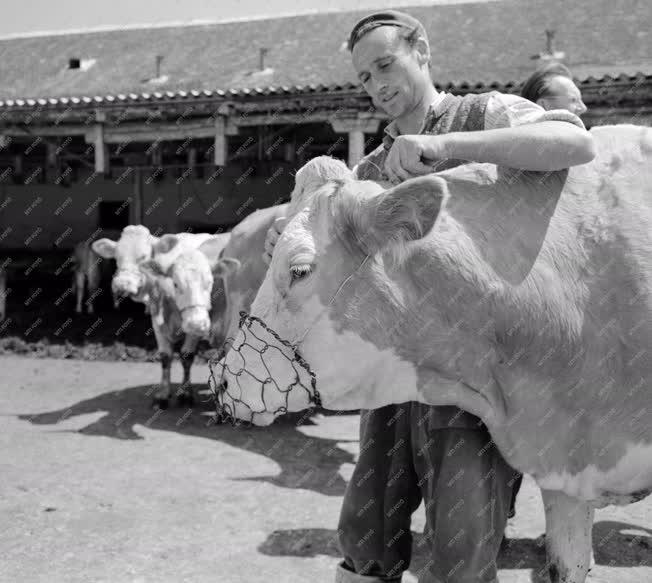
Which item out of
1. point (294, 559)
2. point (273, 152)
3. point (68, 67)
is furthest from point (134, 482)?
point (68, 67)

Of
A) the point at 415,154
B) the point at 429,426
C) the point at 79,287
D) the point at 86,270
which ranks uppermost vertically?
the point at 415,154

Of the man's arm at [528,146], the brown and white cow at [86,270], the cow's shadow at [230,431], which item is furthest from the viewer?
the brown and white cow at [86,270]

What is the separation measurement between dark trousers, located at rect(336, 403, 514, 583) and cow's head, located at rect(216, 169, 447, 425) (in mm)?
258

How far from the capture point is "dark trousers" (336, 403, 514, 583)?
5.57 ft

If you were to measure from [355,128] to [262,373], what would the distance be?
865 centimetres

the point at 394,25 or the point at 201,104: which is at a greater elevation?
the point at 201,104

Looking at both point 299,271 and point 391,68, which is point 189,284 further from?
point 299,271

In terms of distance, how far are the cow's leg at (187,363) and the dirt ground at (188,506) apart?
0.37 m

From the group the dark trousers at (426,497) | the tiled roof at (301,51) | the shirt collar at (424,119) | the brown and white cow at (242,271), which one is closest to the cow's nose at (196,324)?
the brown and white cow at (242,271)

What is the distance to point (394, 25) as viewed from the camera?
5.87ft

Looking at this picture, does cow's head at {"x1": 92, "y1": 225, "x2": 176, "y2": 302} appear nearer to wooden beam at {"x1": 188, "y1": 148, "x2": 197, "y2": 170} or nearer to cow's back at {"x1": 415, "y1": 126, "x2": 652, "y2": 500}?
cow's back at {"x1": 415, "y1": 126, "x2": 652, "y2": 500}

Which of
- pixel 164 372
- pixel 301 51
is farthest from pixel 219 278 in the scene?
pixel 301 51

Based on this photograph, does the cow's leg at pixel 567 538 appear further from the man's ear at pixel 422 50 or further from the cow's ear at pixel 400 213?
the man's ear at pixel 422 50

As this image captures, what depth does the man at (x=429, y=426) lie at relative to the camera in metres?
1.51
